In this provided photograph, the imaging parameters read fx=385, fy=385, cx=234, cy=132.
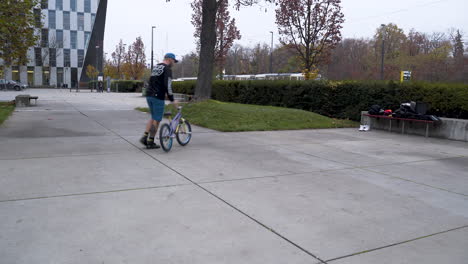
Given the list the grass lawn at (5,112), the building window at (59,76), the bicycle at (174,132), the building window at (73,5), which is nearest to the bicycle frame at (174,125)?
the bicycle at (174,132)

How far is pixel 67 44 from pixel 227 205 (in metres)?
70.8

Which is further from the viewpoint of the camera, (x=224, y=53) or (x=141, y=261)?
(x=224, y=53)

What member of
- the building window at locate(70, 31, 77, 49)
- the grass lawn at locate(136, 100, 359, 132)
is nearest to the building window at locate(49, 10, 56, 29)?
the building window at locate(70, 31, 77, 49)

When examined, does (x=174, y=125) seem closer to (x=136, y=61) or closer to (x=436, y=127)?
(x=436, y=127)

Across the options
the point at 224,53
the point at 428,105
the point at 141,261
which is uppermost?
the point at 224,53

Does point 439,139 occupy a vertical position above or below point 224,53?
below

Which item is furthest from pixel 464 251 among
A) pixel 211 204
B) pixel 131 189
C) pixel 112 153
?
pixel 112 153

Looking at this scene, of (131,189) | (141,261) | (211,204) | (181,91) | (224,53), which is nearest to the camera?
(141,261)

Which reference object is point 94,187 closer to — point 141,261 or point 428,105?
point 141,261

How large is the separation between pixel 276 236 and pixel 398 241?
1133 mm

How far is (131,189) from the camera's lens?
4.98 metres

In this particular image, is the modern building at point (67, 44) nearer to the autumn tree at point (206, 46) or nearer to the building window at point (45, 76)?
the building window at point (45, 76)

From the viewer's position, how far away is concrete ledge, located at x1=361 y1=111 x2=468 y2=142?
10.8m

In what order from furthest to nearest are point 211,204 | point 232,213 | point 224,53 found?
point 224,53
point 211,204
point 232,213
